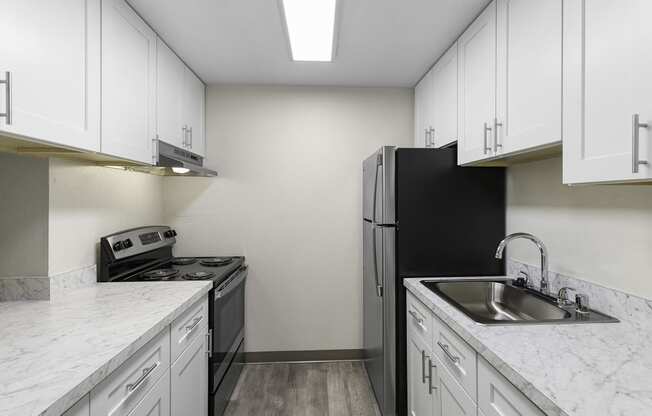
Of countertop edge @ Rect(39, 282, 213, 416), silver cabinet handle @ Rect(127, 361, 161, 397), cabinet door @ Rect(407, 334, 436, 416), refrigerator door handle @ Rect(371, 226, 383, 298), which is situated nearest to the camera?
countertop edge @ Rect(39, 282, 213, 416)

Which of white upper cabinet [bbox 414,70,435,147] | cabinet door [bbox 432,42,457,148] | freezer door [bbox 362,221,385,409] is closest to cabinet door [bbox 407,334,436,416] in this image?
freezer door [bbox 362,221,385,409]

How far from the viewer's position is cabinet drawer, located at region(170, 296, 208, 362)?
152 centimetres

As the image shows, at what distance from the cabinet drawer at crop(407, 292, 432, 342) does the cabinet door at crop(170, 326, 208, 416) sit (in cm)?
119

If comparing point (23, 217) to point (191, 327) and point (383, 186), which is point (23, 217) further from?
point (383, 186)

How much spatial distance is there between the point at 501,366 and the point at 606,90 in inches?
35.0

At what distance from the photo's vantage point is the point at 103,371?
3.07 ft

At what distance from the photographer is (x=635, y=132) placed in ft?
3.02

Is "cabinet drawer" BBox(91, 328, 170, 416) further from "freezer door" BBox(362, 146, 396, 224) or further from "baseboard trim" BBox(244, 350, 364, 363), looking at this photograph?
"baseboard trim" BBox(244, 350, 364, 363)

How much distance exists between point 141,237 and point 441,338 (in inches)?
79.4

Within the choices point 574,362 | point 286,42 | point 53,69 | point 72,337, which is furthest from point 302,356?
point 53,69

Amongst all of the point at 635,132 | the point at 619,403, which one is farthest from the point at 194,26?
the point at 619,403

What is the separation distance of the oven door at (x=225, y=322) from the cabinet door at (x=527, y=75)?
1.81 metres

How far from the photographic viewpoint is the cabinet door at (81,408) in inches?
33.3

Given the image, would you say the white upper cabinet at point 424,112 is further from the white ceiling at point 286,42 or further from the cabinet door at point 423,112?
the white ceiling at point 286,42
